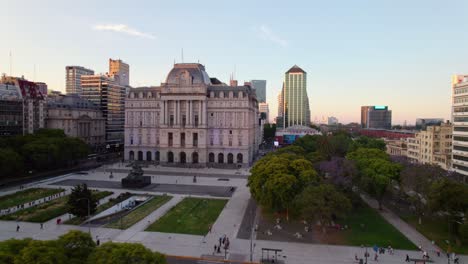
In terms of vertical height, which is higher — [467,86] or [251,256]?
[467,86]

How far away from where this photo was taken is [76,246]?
2428 cm

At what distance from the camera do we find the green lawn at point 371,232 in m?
41.4

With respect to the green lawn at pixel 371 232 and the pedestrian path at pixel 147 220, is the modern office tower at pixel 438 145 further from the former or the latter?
the pedestrian path at pixel 147 220

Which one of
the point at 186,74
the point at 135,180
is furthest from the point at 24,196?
the point at 186,74

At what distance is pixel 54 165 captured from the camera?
295 feet

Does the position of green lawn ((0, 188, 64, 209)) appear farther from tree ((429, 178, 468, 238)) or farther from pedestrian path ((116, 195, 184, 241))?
tree ((429, 178, 468, 238))

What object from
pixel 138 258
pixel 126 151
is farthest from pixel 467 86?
pixel 126 151

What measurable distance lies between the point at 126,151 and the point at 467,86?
94940 mm

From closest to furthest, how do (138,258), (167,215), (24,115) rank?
(138,258) → (167,215) → (24,115)

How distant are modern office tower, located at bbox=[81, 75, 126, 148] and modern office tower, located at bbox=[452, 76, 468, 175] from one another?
118m

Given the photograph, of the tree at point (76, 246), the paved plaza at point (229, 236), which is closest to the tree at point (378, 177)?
the paved plaza at point (229, 236)

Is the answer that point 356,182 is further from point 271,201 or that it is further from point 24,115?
point 24,115

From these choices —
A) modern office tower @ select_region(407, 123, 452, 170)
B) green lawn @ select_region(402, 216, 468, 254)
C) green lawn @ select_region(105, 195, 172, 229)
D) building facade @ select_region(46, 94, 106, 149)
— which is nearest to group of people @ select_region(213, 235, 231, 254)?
green lawn @ select_region(105, 195, 172, 229)

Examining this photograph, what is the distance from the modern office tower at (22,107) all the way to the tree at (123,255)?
283 ft
